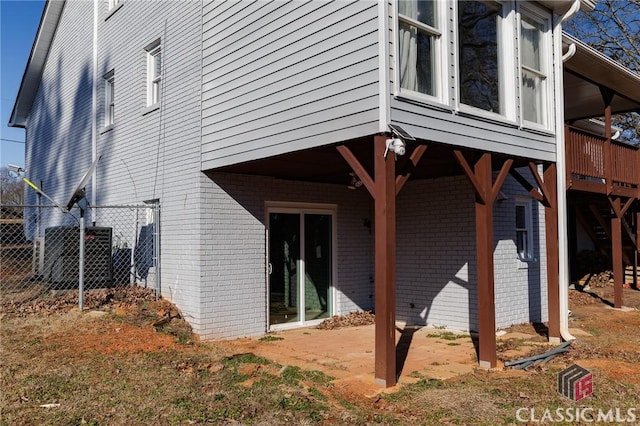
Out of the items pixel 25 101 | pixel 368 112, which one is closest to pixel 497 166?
pixel 368 112

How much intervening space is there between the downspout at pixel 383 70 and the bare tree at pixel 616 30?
751 inches

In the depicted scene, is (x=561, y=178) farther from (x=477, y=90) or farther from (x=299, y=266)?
(x=299, y=266)

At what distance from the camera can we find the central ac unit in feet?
30.1

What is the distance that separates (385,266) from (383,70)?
2059 mm

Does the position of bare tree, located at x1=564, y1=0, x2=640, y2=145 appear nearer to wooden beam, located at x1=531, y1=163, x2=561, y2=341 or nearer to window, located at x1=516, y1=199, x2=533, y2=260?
window, located at x1=516, y1=199, x2=533, y2=260

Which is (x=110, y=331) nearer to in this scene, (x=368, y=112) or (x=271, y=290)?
(x=271, y=290)

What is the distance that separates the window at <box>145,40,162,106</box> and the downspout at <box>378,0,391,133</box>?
5.86 m

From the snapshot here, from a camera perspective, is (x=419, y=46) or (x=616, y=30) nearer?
(x=419, y=46)

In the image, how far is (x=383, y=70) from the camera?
18.2 feet

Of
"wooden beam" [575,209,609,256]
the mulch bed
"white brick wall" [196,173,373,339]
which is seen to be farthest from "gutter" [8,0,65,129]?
"wooden beam" [575,209,609,256]

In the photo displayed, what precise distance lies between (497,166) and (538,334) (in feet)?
9.49

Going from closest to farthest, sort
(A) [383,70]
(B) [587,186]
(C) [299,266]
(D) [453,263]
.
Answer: (A) [383,70] → (D) [453,263] → (C) [299,266] → (B) [587,186]

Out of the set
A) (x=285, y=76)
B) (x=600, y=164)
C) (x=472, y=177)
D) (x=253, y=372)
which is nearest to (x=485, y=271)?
(x=472, y=177)

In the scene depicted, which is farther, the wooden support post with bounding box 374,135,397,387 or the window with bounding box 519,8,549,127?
the window with bounding box 519,8,549,127
